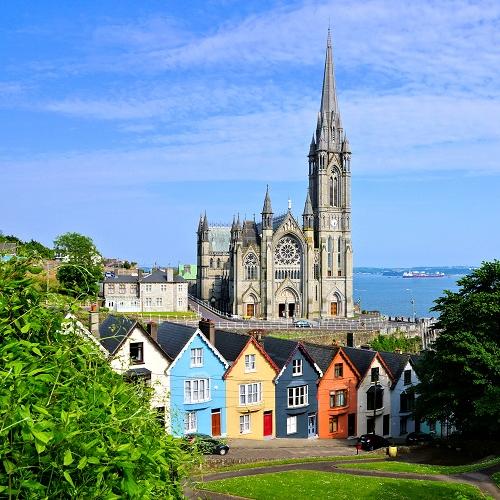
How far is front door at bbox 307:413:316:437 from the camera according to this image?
41.6 metres

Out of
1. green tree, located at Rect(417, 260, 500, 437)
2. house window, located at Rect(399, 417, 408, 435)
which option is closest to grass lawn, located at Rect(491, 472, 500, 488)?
green tree, located at Rect(417, 260, 500, 437)

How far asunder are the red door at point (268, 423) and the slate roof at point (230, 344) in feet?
15.4

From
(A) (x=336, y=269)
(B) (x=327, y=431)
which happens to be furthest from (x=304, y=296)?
(B) (x=327, y=431)

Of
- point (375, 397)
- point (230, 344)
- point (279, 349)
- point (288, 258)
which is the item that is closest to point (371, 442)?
point (375, 397)

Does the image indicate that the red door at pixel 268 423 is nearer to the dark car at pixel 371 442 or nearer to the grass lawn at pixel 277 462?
the dark car at pixel 371 442

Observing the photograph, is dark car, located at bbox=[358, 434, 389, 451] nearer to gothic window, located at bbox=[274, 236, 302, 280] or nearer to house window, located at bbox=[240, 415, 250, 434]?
house window, located at bbox=[240, 415, 250, 434]

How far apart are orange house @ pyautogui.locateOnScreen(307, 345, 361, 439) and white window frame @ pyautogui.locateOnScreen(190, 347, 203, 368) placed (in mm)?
9928

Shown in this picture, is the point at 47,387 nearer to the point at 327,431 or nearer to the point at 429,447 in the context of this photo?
the point at 429,447

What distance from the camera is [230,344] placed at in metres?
40.9

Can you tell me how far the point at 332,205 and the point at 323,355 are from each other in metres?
67.7

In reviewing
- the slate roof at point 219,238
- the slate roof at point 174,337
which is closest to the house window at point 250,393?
the slate roof at point 174,337

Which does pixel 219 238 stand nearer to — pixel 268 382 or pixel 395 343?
pixel 395 343

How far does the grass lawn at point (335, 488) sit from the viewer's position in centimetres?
2331

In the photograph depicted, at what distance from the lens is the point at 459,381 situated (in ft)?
115
